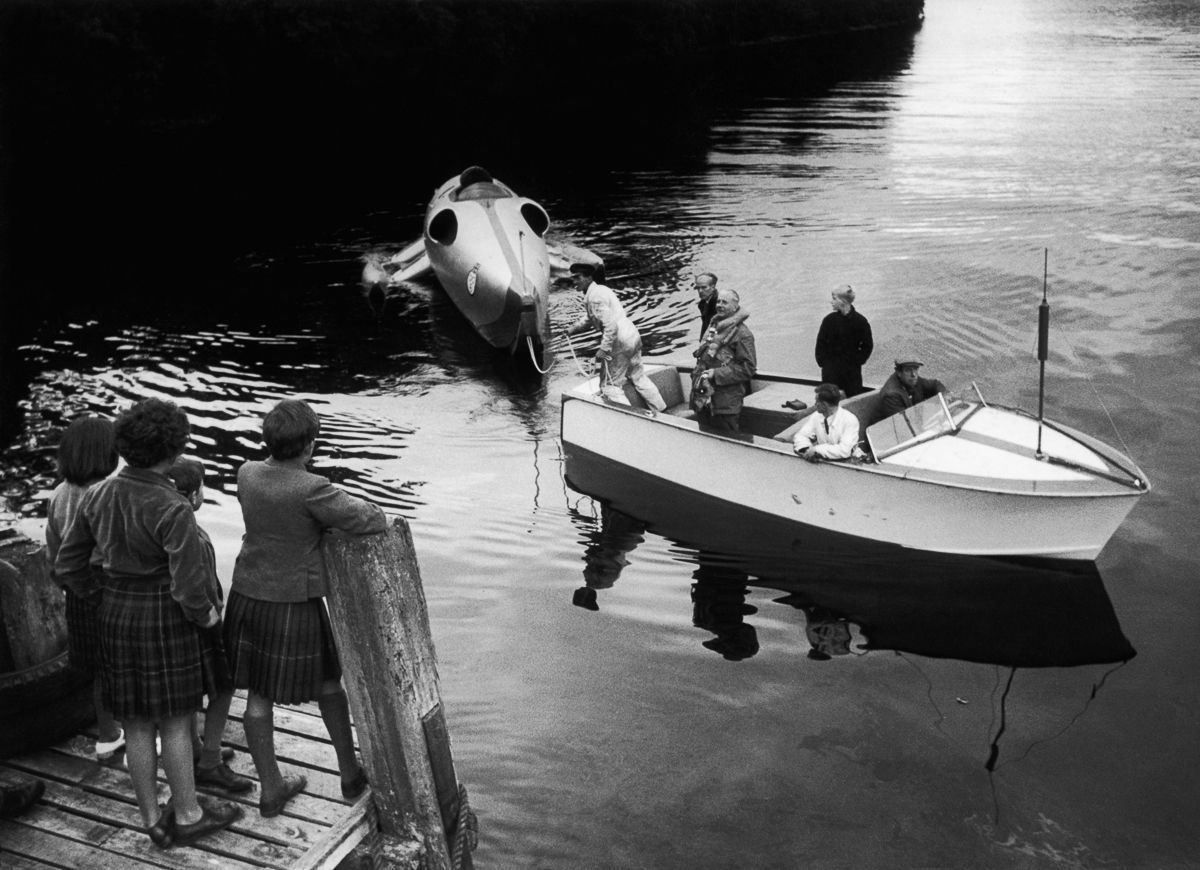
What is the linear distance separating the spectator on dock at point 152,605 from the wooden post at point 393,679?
0.59 metres

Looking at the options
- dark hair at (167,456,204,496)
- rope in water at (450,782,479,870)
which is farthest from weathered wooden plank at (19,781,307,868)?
dark hair at (167,456,204,496)

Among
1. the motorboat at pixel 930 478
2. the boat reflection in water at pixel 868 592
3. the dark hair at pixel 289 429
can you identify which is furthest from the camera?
the motorboat at pixel 930 478

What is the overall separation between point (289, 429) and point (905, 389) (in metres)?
8.11

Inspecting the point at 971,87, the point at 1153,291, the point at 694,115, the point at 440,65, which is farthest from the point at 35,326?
the point at 971,87

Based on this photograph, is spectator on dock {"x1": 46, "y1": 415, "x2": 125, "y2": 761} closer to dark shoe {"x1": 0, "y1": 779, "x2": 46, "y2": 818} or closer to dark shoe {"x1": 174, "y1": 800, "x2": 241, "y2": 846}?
dark shoe {"x1": 0, "y1": 779, "x2": 46, "y2": 818}

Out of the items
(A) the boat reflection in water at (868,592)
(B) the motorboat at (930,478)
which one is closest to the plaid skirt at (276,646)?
(A) the boat reflection in water at (868,592)

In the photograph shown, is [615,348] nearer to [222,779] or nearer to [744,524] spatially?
[744,524]

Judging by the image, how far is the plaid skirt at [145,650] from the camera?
4.93 metres

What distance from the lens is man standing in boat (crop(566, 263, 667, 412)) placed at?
40.9 feet

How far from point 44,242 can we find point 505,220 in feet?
42.3

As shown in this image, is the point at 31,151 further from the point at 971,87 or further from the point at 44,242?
the point at 971,87

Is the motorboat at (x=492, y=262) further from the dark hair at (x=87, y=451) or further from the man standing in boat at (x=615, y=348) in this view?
the dark hair at (x=87, y=451)

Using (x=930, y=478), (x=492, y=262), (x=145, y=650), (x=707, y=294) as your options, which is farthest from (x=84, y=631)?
(x=492, y=262)

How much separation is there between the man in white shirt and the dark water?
114 centimetres
